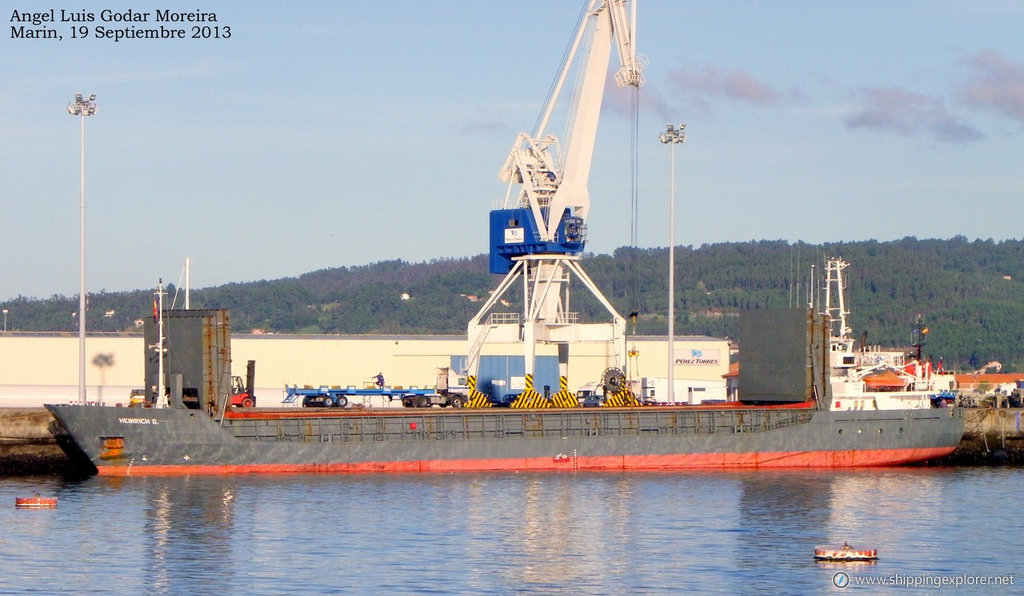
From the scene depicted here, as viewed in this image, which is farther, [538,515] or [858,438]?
[858,438]

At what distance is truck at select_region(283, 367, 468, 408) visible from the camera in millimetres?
61594

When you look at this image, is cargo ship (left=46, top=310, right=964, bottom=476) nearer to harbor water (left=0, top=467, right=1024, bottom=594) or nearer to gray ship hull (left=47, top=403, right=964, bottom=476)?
gray ship hull (left=47, top=403, right=964, bottom=476)

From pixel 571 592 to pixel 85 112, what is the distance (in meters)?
31.4

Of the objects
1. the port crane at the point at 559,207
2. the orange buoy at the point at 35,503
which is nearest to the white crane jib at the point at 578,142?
the port crane at the point at 559,207

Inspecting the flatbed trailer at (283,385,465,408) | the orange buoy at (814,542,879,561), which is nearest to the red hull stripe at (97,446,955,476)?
the flatbed trailer at (283,385,465,408)

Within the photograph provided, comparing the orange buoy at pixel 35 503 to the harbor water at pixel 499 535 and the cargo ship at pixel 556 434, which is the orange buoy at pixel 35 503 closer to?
the harbor water at pixel 499 535

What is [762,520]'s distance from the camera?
127 feet

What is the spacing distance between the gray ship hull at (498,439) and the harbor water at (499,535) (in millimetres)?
1348

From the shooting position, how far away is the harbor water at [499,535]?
3022 cm

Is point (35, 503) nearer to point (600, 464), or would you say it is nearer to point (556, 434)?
point (556, 434)

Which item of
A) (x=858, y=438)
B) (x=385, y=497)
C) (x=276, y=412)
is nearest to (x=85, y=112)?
(x=276, y=412)

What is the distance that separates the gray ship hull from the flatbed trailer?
9294mm

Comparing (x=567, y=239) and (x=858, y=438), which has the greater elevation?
(x=567, y=239)

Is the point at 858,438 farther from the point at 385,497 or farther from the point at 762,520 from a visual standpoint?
the point at 385,497
